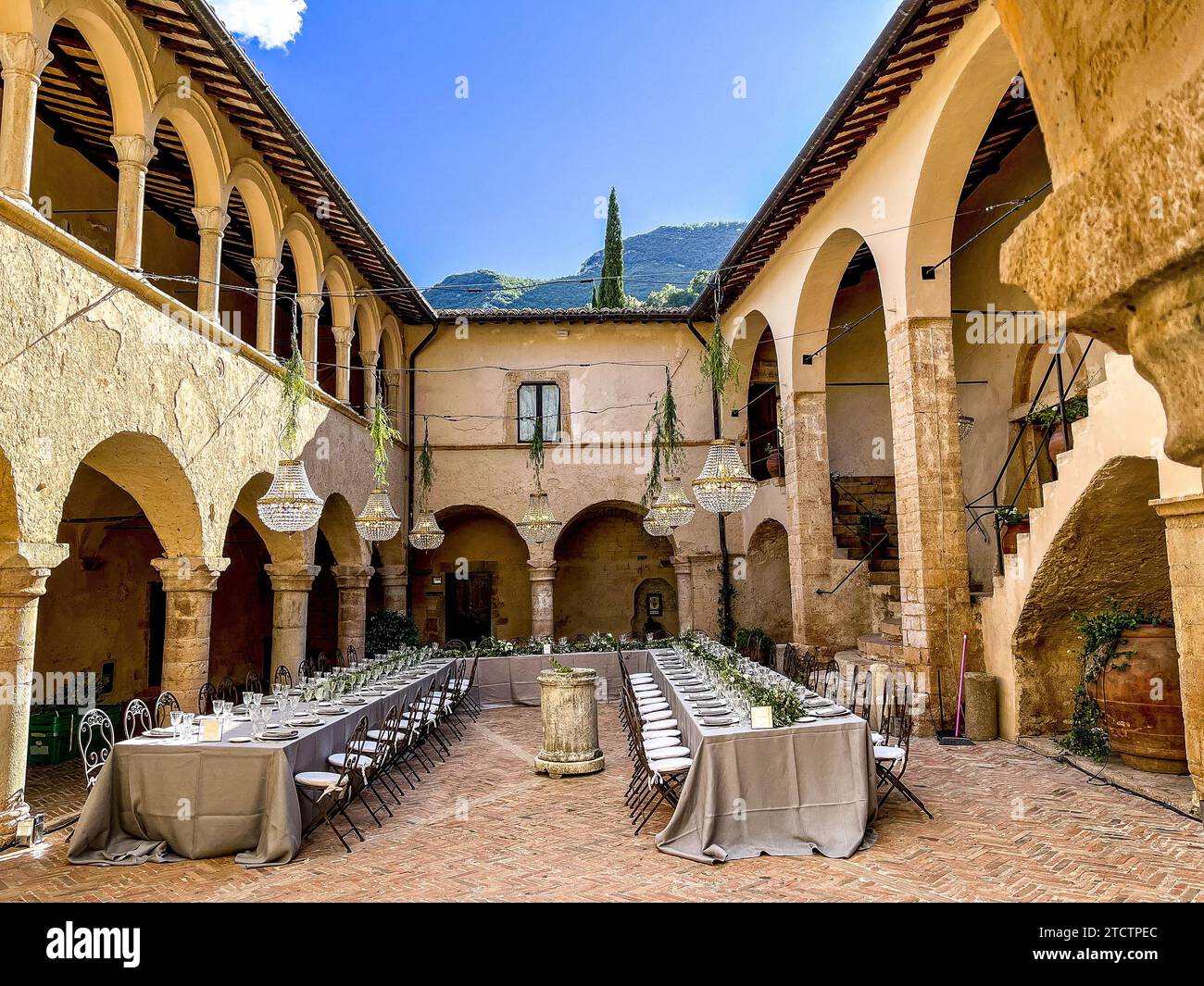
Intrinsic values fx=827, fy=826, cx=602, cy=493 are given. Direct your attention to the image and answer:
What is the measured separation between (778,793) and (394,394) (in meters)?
11.7

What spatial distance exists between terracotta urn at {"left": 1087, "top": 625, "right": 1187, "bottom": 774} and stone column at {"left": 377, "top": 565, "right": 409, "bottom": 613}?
11.6 metres

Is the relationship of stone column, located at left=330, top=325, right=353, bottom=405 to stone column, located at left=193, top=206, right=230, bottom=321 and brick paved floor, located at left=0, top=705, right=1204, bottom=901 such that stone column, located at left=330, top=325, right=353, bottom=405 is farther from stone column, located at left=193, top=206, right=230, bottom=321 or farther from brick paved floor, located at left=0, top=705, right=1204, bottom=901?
brick paved floor, located at left=0, top=705, right=1204, bottom=901

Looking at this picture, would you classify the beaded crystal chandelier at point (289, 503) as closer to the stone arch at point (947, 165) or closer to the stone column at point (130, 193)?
the stone column at point (130, 193)

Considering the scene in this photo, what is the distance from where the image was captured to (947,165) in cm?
834

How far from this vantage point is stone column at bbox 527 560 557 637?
51.1 ft

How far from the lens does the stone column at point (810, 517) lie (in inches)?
472

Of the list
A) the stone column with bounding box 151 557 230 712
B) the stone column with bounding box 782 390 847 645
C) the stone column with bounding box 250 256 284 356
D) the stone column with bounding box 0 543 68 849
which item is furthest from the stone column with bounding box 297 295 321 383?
the stone column with bounding box 782 390 847 645

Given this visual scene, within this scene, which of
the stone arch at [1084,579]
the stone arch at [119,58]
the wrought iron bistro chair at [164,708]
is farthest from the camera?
the stone arch at [1084,579]

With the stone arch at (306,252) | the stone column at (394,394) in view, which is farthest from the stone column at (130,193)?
the stone column at (394,394)

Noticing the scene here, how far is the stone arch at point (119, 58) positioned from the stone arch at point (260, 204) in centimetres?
188

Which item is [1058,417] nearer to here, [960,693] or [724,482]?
[960,693]

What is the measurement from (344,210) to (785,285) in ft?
21.0
